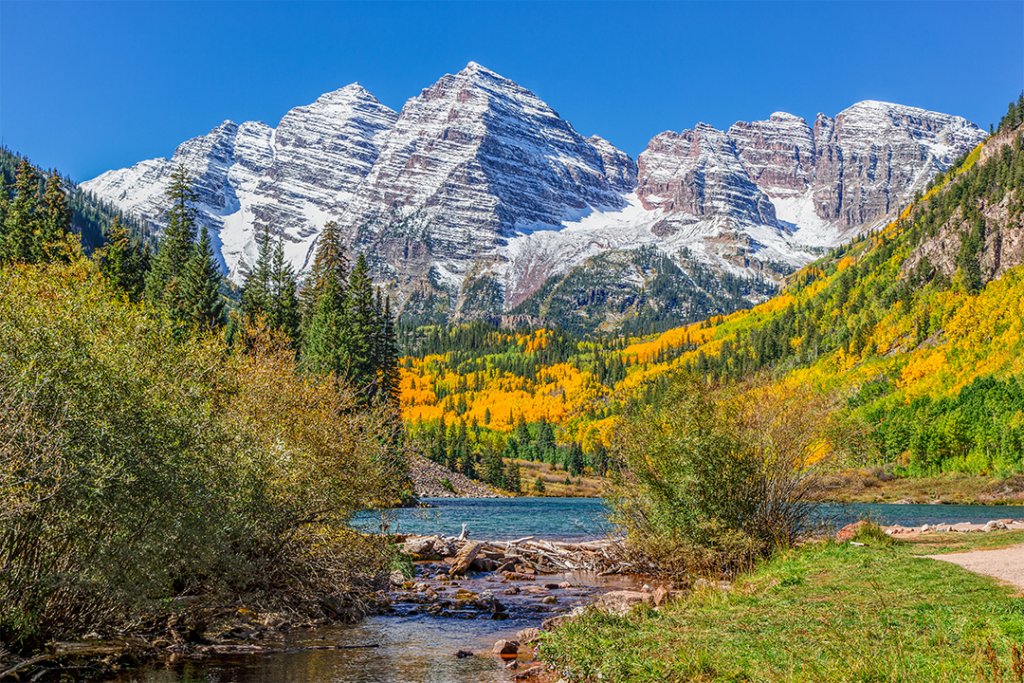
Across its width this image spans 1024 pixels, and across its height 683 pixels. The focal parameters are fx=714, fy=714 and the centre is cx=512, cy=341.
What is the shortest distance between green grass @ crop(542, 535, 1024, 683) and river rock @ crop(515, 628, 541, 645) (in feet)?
8.01

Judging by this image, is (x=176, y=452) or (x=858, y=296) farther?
(x=858, y=296)

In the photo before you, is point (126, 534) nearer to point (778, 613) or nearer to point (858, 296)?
point (778, 613)

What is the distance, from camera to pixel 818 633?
503 inches

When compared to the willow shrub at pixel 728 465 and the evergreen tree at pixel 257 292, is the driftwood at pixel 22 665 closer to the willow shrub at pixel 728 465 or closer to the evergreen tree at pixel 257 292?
the willow shrub at pixel 728 465

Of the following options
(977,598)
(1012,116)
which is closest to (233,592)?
(977,598)

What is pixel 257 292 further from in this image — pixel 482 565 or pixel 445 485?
pixel 445 485

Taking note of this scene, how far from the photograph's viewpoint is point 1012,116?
170m

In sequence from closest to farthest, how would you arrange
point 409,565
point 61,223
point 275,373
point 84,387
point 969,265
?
point 84,387 → point 275,373 → point 409,565 → point 61,223 → point 969,265

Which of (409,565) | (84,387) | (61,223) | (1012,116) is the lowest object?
(409,565)

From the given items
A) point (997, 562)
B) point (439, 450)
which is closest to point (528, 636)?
point (997, 562)

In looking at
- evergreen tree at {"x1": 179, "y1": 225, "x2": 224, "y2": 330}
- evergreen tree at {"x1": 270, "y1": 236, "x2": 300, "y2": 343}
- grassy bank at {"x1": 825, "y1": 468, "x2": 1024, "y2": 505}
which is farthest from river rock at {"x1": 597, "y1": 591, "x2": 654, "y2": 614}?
grassy bank at {"x1": 825, "y1": 468, "x2": 1024, "y2": 505}

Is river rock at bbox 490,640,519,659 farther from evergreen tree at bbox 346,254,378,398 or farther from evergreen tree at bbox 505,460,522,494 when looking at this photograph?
evergreen tree at bbox 505,460,522,494

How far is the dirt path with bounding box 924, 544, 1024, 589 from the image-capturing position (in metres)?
17.4

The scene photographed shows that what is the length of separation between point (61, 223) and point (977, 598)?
283 feet
